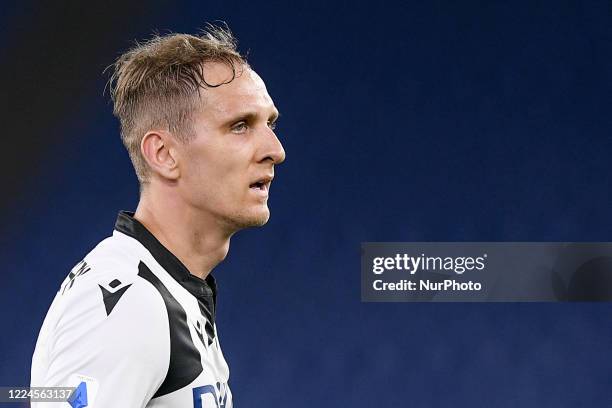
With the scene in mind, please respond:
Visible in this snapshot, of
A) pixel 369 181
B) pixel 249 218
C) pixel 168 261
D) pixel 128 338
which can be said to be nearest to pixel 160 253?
pixel 168 261

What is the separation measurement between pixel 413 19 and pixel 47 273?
5.07ft

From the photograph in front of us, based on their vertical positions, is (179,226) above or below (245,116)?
below

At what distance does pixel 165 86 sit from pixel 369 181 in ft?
6.35

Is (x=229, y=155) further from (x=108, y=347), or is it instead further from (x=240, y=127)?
(x=108, y=347)

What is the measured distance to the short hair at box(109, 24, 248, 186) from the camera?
1.12 meters

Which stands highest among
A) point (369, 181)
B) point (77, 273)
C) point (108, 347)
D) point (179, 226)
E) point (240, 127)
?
point (369, 181)

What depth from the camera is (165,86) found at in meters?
1.14

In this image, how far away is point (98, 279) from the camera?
924 mm

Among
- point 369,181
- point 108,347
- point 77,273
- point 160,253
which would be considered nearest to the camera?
point 108,347

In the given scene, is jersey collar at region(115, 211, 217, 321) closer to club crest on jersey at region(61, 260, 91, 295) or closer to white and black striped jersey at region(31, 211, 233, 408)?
white and black striped jersey at region(31, 211, 233, 408)

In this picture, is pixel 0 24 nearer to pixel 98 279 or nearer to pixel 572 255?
pixel 572 255

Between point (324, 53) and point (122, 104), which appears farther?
point (324, 53)

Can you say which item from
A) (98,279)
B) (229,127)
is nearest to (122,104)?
(229,127)

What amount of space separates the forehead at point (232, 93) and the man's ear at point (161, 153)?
6 cm
